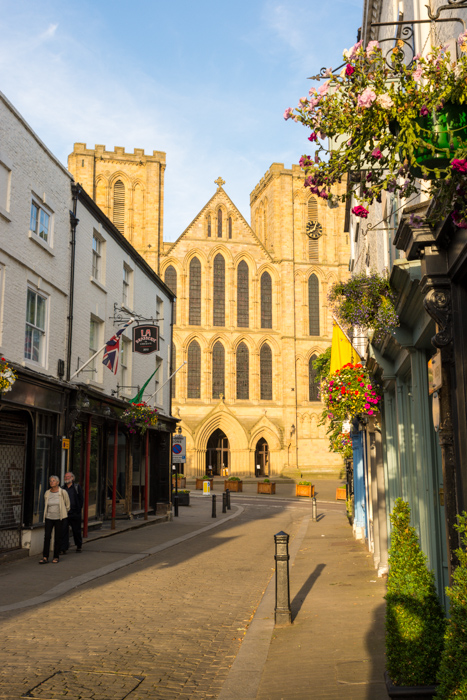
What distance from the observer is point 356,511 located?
1802 cm

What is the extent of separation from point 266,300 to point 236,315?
3.00 meters

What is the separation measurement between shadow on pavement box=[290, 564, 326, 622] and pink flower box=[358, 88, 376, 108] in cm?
670

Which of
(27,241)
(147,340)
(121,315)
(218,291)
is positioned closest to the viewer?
(27,241)

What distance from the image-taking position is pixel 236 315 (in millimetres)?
53531

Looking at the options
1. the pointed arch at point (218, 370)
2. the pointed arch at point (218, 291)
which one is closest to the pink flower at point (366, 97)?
the pointed arch at point (218, 370)

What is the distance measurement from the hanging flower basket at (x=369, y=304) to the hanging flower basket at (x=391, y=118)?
4.01 m

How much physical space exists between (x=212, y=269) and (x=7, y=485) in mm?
41683

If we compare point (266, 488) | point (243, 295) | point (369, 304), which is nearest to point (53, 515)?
point (369, 304)

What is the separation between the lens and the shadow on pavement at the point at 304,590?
877cm

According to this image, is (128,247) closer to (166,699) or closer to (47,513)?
(47,513)

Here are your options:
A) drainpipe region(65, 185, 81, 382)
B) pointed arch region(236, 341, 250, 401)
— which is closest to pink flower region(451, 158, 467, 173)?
drainpipe region(65, 185, 81, 382)

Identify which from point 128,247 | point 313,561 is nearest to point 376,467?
point 313,561

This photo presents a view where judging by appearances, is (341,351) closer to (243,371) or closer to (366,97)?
(366,97)

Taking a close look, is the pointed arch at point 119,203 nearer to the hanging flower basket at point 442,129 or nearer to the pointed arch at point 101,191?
the pointed arch at point 101,191
